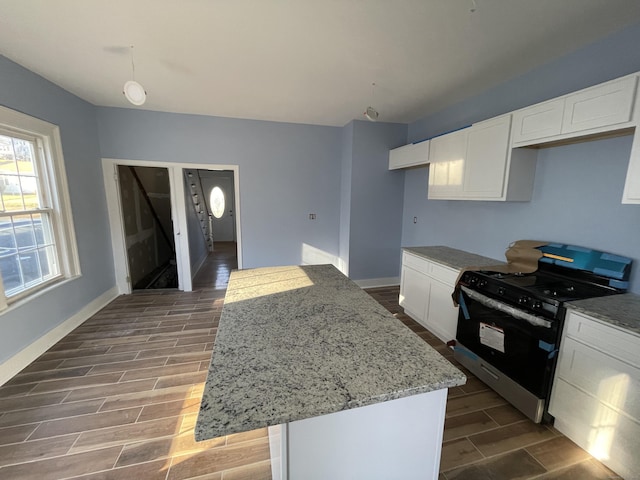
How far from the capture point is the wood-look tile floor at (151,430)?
4.87ft

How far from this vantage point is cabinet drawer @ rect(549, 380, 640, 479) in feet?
4.56

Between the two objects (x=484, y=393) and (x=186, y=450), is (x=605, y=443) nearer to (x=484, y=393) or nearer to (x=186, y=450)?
(x=484, y=393)

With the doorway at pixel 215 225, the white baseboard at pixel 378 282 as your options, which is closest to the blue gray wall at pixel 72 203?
the doorway at pixel 215 225

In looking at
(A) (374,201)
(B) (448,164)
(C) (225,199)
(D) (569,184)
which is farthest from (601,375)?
(C) (225,199)

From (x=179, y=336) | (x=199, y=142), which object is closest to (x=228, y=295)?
(x=179, y=336)

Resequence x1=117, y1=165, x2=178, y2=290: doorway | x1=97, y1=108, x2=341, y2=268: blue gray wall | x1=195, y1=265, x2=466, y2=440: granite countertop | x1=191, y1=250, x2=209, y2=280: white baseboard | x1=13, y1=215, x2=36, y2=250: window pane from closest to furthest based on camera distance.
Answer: x1=195, y1=265, x2=466, y2=440: granite countertop < x1=13, y1=215, x2=36, y2=250: window pane < x1=97, y1=108, x2=341, y2=268: blue gray wall < x1=117, y1=165, x2=178, y2=290: doorway < x1=191, y1=250, x2=209, y2=280: white baseboard

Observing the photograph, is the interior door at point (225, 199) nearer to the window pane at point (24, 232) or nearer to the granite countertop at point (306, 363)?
the window pane at point (24, 232)

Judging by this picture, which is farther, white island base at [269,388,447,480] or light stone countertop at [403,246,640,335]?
light stone countertop at [403,246,640,335]

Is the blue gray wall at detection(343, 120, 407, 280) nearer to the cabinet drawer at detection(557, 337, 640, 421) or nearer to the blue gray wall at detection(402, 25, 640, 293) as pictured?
the blue gray wall at detection(402, 25, 640, 293)

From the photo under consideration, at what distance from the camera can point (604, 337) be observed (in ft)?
4.75

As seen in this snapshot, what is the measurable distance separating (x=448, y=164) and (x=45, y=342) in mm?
4510

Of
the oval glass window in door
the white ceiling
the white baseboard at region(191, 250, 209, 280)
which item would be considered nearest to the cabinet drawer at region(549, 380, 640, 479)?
the white ceiling


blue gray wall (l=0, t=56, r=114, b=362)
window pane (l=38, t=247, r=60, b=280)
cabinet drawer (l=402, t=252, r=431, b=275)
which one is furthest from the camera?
cabinet drawer (l=402, t=252, r=431, b=275)

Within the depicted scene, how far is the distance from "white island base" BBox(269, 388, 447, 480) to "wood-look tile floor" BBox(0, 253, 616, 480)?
0.78m
